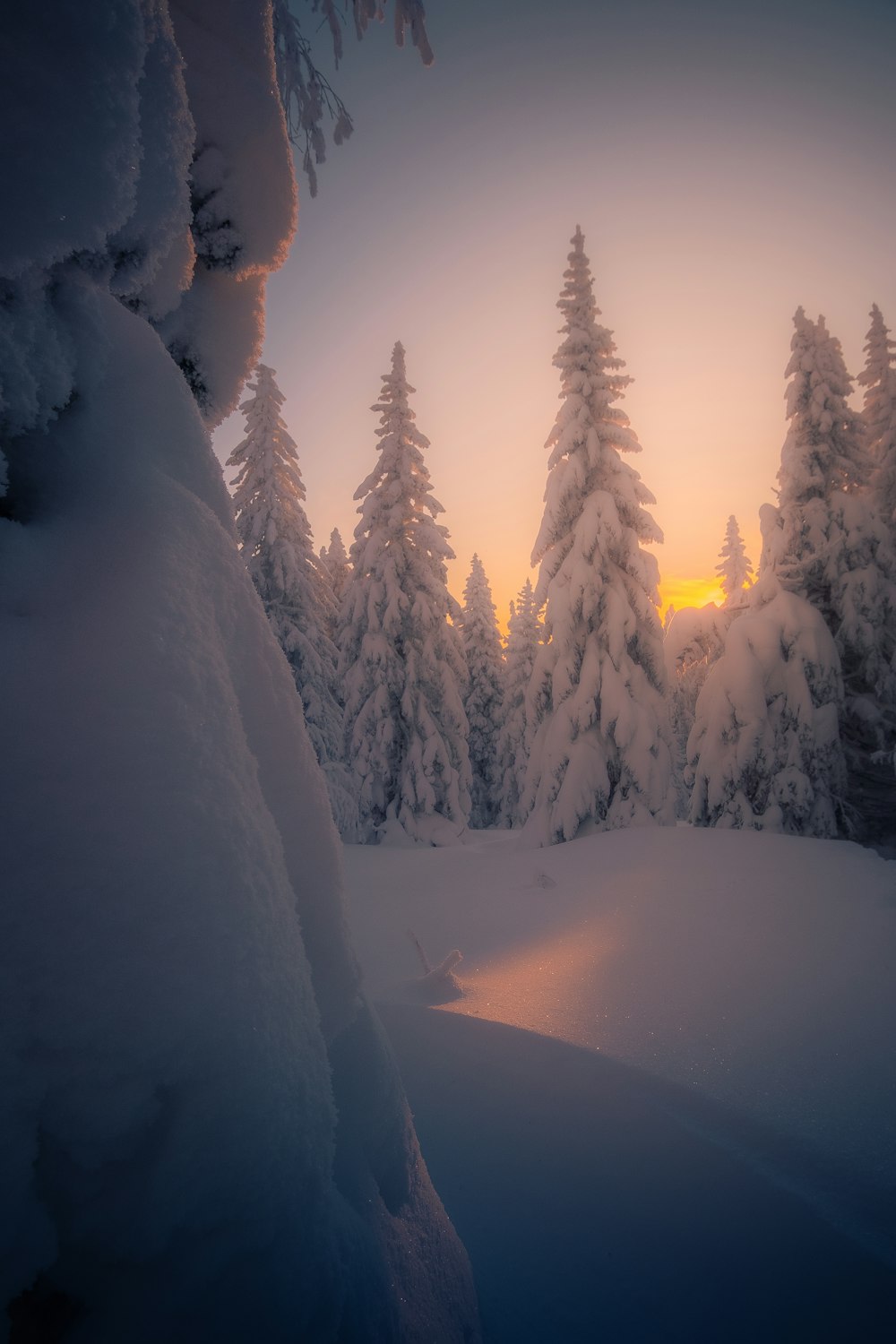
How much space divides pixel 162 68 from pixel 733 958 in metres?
5.49

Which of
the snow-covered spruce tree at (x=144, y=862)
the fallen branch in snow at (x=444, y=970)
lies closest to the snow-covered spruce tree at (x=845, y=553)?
the fallen branch in snow at (x=444, y=970)

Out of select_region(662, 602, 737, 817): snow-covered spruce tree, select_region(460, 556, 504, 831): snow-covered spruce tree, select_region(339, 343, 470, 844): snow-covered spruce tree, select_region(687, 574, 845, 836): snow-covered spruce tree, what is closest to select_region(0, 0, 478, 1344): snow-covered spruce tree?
select_region(687, 574, 845, 836): snow-covered spruce tree

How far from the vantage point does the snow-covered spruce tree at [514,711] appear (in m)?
27.4

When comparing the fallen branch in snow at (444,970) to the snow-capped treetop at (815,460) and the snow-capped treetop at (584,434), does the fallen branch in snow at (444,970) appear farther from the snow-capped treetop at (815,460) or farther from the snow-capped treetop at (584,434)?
the snow-capped treetop at (815,460)

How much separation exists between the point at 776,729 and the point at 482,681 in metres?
18.9

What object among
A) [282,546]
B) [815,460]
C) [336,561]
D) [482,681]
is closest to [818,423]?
[815,460]

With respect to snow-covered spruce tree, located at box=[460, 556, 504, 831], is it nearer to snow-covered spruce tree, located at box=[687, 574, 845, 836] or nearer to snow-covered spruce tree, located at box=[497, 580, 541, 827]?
snow-covered spruce tree, located at box=[497, 580, 541, 827]

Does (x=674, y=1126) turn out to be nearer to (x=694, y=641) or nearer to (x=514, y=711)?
(x=694, y=641)

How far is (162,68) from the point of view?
117 cm

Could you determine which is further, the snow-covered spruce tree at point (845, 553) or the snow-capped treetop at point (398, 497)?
the snow-capped treetop at point (398, 497)

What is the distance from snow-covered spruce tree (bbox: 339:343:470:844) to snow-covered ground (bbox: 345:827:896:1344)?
11283mm

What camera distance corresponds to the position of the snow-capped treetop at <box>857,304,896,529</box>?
1302 centimetres

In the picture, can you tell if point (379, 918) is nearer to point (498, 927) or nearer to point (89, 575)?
point (498, 927)

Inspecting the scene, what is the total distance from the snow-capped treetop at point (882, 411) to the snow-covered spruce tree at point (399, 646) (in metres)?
10.9
